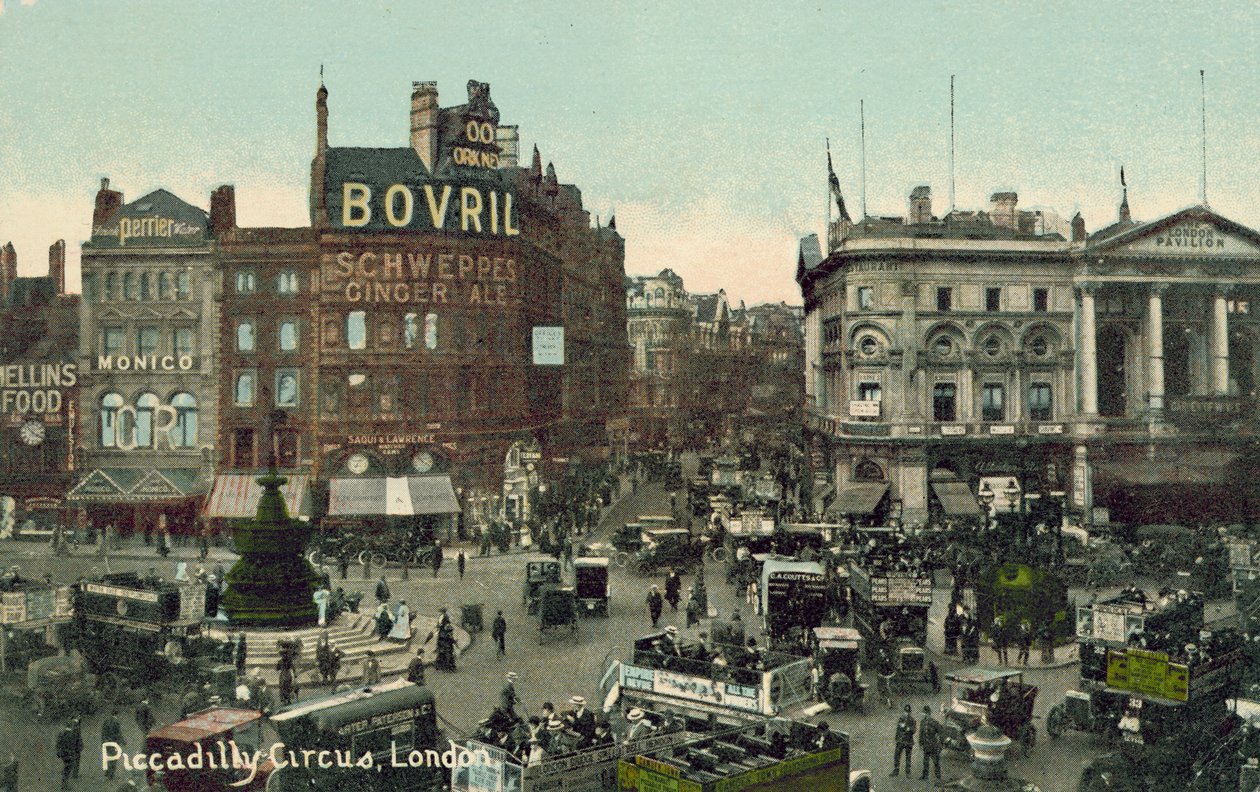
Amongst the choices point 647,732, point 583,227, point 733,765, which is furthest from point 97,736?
point 583,227

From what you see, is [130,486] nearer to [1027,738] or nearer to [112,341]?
[112,341]

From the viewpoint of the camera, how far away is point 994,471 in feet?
174

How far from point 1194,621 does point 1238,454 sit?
28675mm

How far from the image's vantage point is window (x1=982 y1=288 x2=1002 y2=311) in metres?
53.8

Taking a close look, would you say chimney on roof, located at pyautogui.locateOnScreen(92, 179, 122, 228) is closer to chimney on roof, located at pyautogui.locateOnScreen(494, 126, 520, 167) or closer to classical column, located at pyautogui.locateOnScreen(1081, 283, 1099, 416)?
chimney on roof, located at pyautogui.locateOnScreen(494, 126, 520, 167)

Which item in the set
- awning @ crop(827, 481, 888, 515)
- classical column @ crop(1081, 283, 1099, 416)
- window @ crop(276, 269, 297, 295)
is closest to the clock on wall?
window @ crop(276, 269, 297, 295)

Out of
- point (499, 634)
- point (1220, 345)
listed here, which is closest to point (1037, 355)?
point (1220, 345)

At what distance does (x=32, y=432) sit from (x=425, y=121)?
19952 mm

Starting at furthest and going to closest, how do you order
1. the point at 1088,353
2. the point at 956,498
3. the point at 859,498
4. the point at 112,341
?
the point at 1088,353
the point at 859,498
the point at 956,498
the point at 112,341

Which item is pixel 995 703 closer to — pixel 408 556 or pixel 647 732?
pixel 647 732

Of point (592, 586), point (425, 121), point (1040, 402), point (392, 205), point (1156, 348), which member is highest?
point (425, 121)

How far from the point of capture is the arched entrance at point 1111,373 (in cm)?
5512

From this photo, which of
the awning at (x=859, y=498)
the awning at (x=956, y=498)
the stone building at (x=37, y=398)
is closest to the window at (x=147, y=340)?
the stone building at (x=37, y=398)

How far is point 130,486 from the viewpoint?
4744 cm
